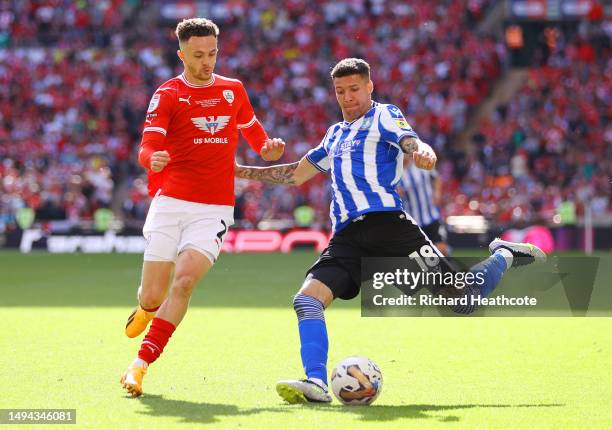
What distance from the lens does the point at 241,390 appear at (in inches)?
262

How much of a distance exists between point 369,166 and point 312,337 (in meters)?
1.17

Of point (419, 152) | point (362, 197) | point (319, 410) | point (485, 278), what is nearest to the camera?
point (319, 410)

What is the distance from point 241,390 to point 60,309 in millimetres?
5853

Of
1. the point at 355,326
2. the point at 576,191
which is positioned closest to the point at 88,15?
the point at 576,191

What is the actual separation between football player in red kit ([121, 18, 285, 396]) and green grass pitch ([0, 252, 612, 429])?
2.46 ft

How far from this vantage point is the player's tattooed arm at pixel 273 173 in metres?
7.39

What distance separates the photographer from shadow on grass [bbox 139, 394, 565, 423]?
573cm

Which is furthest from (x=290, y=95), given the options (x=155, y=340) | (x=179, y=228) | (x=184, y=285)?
(x=155, y=340)

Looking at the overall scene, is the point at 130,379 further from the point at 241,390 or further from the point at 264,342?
the point at 264,342

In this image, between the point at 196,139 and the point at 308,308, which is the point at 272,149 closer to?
the point at 196,139

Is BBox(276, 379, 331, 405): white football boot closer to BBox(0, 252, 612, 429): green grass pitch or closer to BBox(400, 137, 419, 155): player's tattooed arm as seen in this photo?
BBox(0, 252, 612, 429): green grass pitch

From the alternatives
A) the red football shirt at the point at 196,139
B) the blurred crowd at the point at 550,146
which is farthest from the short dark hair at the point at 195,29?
the blurred crowd at the point at 550,146

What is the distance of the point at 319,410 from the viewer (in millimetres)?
5961

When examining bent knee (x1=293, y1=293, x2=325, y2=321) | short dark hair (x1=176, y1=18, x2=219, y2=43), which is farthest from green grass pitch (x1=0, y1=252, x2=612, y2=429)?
short dark hair (x1=176, y1=18, x2=219, y2=43)
